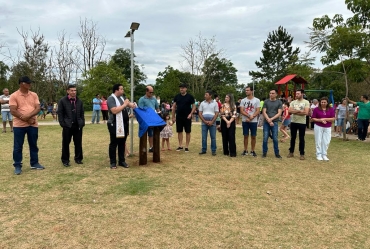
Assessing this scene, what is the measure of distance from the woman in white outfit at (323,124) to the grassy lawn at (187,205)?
0.63 metres

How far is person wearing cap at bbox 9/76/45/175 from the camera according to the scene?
5.68 m

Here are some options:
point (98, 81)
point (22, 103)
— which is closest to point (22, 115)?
point (22, 103)

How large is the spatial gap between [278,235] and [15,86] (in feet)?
112

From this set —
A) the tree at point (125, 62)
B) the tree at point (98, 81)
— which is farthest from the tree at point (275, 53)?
the tree at point (98, 81)

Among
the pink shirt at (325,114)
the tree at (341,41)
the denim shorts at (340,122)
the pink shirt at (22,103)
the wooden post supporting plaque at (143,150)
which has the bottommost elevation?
the wooden post supporting plaque at (143,150)

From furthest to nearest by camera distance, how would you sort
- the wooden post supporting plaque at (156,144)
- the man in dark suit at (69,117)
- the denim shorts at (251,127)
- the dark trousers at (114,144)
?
the denim shorts at (251,127)
the wooden post supporting plaque at (156,144)
the man in dark suit at (69,117)
the dark trousers at (114,144)

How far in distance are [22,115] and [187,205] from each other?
145 inches

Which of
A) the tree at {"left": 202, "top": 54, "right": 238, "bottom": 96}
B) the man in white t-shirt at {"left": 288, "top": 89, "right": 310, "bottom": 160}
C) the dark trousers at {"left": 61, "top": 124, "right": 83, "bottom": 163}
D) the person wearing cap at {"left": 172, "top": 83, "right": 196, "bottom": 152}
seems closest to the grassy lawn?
the dark trousers at {"left": 61, "top": 124, "right": 83, "bottom": 163}

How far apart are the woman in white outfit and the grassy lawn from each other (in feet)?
2.08

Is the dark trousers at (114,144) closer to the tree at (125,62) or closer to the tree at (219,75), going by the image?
the tree at (219,75)

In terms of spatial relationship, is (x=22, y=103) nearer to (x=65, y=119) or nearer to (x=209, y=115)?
(x=65, y=119)

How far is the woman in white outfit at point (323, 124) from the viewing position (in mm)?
7254

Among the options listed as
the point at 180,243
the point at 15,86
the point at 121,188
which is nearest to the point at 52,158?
the point at 121,188

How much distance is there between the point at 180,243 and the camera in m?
3.13
